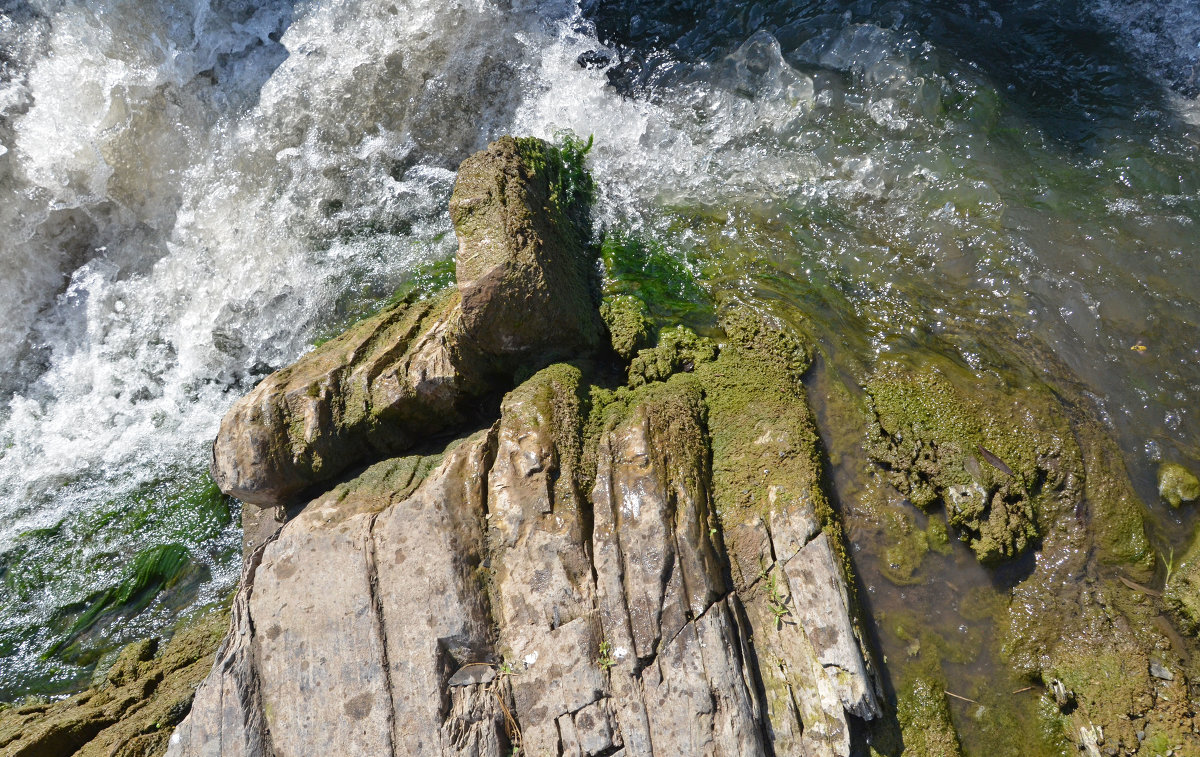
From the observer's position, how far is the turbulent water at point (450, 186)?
477cm

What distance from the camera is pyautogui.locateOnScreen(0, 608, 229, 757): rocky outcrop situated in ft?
Result: 12.4

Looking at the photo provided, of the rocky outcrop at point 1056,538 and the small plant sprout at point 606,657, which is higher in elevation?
the small plant sprout at point 606,657

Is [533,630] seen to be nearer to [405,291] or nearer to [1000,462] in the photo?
[1000,462]

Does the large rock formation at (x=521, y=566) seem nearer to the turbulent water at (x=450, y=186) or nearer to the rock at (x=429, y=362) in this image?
the rock at (x=429, y=362)

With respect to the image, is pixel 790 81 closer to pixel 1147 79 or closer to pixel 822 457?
pixel 1147 79

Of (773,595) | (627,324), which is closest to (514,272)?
(627,324)

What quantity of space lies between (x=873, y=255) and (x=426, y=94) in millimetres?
4266

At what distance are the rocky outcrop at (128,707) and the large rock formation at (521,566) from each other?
0.57 meters

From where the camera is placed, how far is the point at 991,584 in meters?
3.95

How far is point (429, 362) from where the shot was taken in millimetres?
4203

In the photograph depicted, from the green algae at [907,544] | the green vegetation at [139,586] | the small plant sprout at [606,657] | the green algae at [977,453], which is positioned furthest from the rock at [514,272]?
the green vegetation at [139,586]

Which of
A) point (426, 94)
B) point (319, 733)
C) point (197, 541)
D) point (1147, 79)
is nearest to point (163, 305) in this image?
point (197, 541)

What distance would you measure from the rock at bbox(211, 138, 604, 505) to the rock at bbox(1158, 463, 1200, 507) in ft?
11.8

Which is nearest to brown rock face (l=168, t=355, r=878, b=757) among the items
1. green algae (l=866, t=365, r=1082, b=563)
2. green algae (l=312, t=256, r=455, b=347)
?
green algae (l=866, t=365, r=1082, b=563)
